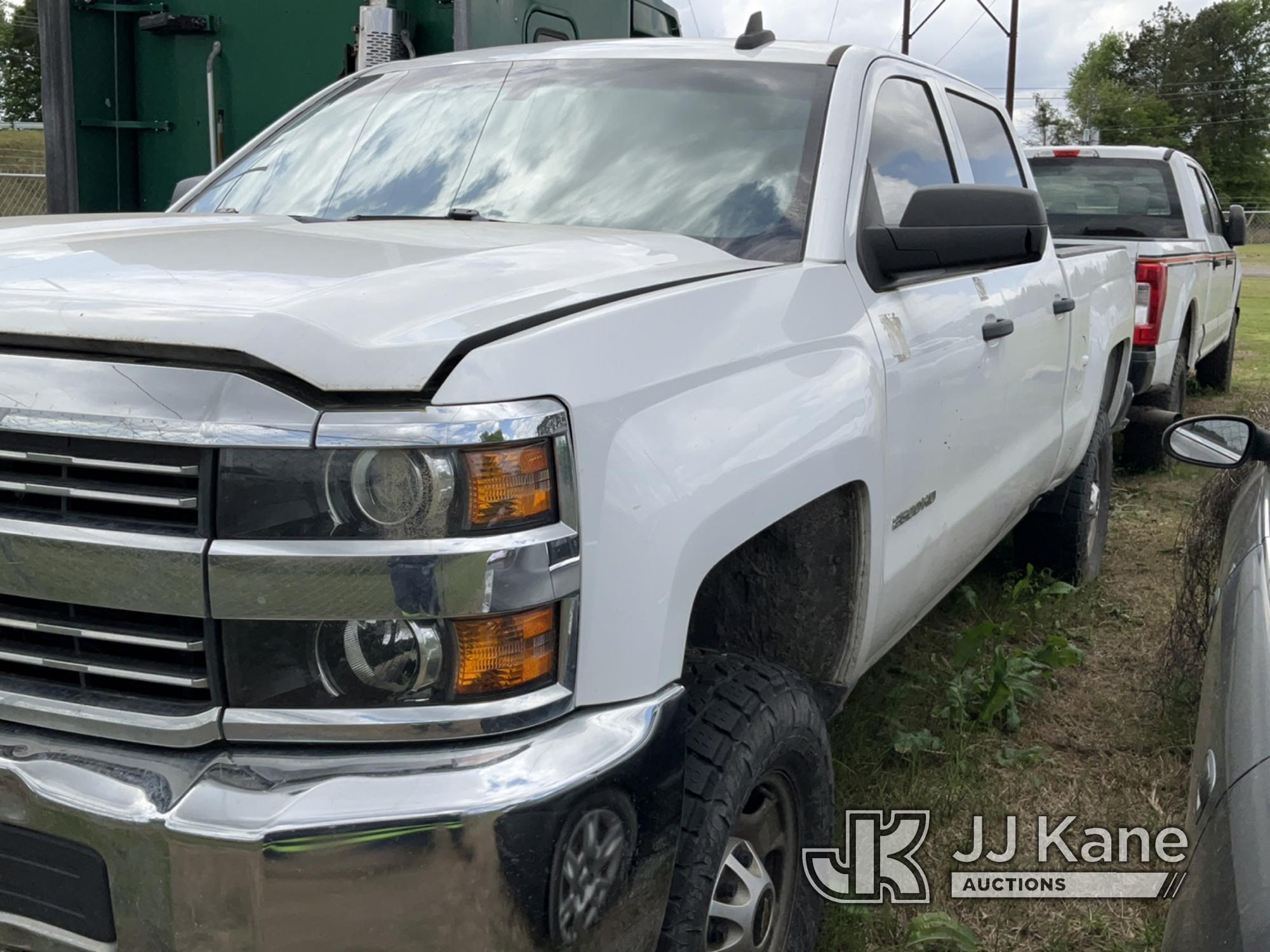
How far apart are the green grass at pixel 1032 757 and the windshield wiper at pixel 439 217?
1.70 metres

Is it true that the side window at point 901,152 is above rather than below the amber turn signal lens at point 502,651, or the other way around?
above

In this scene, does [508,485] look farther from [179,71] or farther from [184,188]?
[179,71]

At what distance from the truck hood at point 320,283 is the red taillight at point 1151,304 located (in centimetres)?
516

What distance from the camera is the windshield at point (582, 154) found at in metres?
2.80

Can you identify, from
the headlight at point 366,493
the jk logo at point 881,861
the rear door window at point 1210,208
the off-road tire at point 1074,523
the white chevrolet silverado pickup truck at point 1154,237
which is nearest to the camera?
the headlight at point 366,493

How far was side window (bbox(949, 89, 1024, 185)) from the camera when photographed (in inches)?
155

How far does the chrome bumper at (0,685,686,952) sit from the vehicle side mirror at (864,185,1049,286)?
4.91 feet

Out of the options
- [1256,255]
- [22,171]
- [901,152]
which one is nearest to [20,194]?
[22,171]

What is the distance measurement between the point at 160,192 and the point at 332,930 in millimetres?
Answer: 5564

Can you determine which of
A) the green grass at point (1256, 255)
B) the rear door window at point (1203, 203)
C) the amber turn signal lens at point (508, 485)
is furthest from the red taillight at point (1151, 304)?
the green grass at point (1256, 255)

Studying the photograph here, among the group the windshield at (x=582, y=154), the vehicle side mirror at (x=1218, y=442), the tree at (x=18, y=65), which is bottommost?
the vehicle side mirror at (x=1218, y=442)

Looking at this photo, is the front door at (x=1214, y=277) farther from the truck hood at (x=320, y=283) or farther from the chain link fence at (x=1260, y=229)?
the chain link fence at (x=1260, y=229)

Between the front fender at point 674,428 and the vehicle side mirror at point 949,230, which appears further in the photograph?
the vehicle side mirror at point 949,230

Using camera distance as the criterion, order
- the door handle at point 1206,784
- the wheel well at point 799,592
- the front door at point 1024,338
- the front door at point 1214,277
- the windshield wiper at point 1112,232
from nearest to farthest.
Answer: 1. the door handle at point 1206,784
2. the wheel well at point 799,592
3. the front door at point 1024,338
4. the windshield wiper at point 1112,232
5. the front door at point 1214,277
